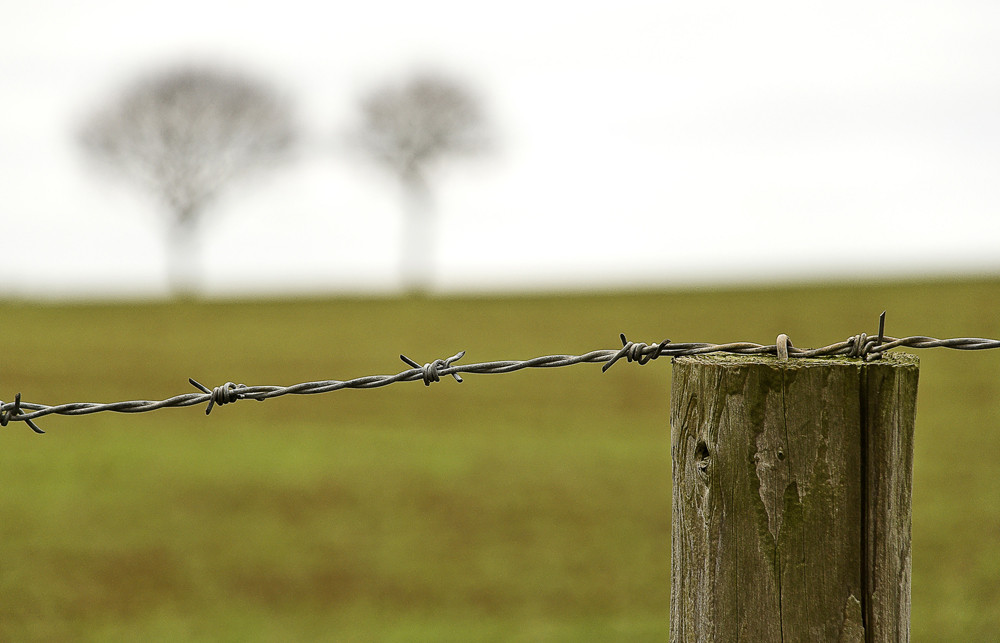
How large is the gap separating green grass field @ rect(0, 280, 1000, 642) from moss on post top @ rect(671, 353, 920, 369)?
4.69 meters

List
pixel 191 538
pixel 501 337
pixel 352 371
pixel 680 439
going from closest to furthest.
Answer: pixel 680 439
pixel 191 538
pixel 352 371
pixel 501 337

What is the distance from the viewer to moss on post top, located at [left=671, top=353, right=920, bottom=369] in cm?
152

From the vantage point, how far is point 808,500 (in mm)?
1505

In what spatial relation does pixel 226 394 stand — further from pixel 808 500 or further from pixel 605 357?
pixel 808 500

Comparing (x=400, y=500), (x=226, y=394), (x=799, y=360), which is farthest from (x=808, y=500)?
(x=400, y=500)

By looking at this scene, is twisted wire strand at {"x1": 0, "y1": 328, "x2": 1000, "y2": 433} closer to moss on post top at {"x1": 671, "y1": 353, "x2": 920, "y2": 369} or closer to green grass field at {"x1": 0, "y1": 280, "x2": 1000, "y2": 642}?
moss on post top at {"x1": 671, "y1": 353, "x2": 920, "y2": 369}

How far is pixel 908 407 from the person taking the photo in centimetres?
154

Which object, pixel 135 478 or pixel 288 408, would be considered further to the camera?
pixel 288 408

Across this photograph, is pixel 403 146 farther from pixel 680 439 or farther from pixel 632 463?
pixel 680 439

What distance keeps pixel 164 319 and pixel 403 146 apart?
21.5 meters

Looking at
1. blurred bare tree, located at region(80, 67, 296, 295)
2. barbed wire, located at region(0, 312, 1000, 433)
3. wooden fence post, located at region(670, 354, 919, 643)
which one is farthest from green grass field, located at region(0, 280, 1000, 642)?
blurred bare tree, located at region(80, 67, 296, 295)

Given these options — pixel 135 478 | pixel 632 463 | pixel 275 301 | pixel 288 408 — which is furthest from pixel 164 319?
pixel 632 463

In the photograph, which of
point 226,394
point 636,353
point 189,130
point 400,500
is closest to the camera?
point 636,353

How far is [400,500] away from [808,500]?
8222 millimetres
